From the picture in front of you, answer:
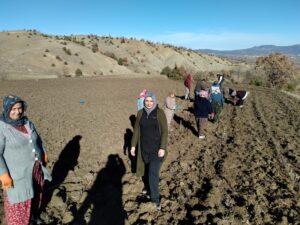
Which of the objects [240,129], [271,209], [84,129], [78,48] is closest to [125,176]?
[271,209]

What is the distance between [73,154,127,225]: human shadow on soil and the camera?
5500mm

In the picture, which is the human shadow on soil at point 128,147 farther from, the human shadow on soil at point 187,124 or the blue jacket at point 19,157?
the blue jacket at point 19,157

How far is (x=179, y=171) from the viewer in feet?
24.7

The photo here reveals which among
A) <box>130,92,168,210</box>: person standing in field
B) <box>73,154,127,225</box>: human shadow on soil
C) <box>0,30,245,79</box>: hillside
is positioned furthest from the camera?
<box>0,30,245,79</box>: hillside

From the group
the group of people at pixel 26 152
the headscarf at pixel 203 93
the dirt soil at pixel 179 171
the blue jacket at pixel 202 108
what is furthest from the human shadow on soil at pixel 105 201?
the headscarf at pixel 203 93

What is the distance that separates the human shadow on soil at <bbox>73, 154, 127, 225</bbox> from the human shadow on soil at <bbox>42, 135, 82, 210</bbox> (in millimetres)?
662

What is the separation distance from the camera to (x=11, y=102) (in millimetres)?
3734

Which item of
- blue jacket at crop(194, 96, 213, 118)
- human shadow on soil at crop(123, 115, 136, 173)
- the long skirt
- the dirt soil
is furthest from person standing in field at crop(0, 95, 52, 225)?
blue jacket at crop(194, 96, 213, 118)

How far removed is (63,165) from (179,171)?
2686mm

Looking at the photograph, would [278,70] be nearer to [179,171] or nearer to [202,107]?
[202,107]

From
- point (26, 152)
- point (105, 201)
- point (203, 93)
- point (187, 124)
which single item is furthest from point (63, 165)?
point (187, 124)

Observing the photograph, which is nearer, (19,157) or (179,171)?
(19,157)

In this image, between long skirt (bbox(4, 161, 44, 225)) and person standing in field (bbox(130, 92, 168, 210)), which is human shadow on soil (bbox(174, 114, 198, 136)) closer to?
person standing in field (bbox(130, 92, 168, 210))

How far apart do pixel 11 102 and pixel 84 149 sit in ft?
16.9
